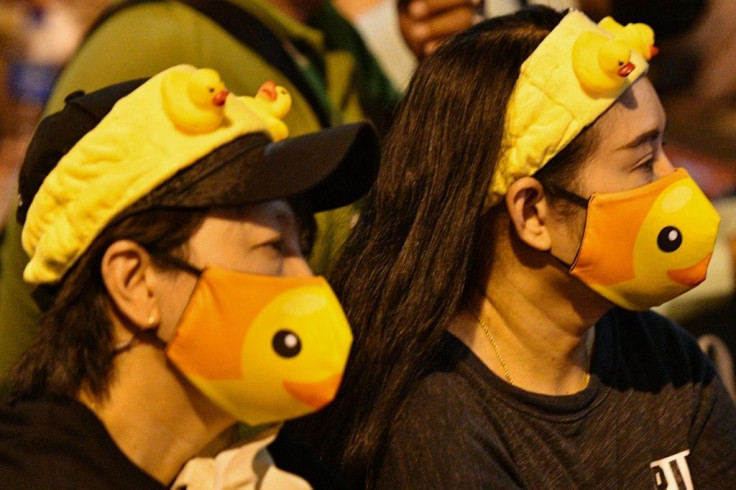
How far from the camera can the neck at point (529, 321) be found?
7.36 ft

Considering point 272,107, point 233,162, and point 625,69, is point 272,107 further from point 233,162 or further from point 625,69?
point 625,69

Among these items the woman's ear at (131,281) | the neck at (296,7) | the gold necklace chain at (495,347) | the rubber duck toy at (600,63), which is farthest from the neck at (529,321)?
the neck at (296,7)

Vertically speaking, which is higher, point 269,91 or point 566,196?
point 269,91

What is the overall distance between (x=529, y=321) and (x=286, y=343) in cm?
67

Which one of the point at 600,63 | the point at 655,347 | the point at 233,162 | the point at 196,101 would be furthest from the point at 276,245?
the point at 655,347

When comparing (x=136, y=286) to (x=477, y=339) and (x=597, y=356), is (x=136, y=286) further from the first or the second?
(x=597, y=356)

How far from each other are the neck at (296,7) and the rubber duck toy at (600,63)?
98 centimetres

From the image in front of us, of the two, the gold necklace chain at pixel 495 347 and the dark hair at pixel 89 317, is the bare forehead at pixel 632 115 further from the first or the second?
the dark hair at pixel 89 317

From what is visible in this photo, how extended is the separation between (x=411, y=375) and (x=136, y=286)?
22.9 inches

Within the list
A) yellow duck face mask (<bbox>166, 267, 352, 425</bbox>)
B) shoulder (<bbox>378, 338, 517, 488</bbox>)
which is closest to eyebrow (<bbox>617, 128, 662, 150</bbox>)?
shoulder (<bbox>378, 338, 517, 488</bbox>)

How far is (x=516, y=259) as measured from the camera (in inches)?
88.9

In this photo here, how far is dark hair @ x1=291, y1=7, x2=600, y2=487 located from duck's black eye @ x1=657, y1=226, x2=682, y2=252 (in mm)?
209

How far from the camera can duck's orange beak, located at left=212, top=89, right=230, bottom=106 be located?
172cm

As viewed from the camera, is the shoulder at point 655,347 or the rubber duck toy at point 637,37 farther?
the shoulder at point 655,347
